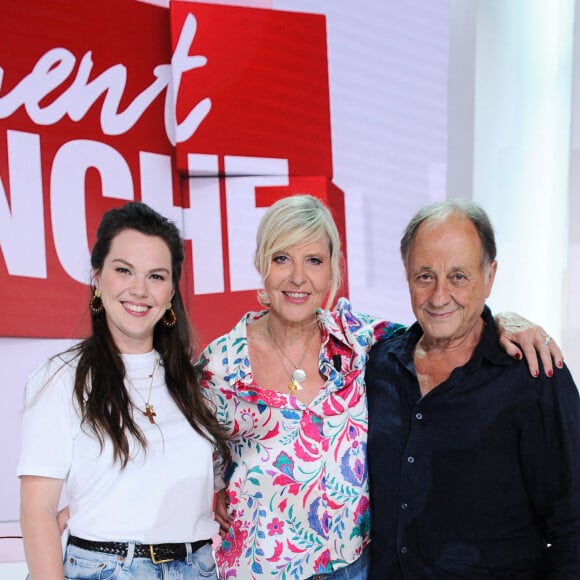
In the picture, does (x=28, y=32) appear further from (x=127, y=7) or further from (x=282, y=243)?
(x=282, y=243)

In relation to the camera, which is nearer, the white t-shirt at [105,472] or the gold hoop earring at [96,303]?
the white t-shirt at [105,472]

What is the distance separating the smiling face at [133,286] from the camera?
1735 mm

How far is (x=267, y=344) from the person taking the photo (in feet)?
6.63

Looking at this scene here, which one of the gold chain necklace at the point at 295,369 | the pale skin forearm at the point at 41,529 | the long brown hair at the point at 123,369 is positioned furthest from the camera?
the gold chain necklace at the point at 295,369

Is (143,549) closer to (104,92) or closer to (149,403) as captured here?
(149,403)

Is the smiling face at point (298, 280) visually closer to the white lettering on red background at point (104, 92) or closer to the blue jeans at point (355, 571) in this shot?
the blue jeans at point (355, 571)

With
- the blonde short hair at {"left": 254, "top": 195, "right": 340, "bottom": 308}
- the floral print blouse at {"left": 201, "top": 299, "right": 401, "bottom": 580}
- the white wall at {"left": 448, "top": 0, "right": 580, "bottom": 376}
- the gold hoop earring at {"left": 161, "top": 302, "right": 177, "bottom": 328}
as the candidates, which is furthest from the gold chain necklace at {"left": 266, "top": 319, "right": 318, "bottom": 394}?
the white wall at {"left": 448, "top": 0, "right": 580, "bottom": 376}

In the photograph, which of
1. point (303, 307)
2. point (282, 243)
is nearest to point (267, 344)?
point (303, 307)

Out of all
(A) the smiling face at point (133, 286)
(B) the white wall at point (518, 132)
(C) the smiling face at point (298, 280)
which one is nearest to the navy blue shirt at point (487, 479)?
(C) the smiling face at point (298, 280)

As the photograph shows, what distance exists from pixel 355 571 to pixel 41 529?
2.97 feet

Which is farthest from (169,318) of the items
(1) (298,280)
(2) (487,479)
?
(2) (487,479)

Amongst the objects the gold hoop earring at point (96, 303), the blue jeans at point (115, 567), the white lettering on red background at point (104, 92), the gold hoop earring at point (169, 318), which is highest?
the white lettering on red background at point (104, 92)

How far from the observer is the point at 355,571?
71.3 inches

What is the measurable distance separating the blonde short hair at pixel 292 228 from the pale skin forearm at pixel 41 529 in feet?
2.86
